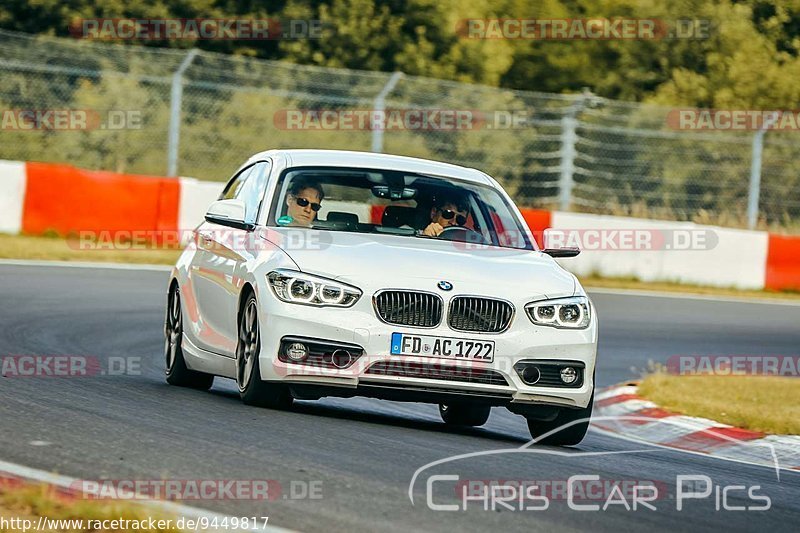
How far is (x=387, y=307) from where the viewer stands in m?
8.45

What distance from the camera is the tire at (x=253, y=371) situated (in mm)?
8656

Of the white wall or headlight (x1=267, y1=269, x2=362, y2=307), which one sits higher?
headlight (x1=267, y1=269, x2=362, y2=307)

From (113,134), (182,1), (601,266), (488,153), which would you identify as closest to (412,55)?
(182,1)

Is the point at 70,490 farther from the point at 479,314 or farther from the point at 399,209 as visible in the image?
the point at 399,209

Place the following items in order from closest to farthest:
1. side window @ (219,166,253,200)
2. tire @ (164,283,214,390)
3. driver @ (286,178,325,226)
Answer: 1. driver @ (286,178,325,226)
2. tire @ (164,283,214,390)
3. side window @ (219,166,253,200)

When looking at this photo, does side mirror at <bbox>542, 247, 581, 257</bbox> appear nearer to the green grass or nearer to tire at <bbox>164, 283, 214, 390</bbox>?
the green grass

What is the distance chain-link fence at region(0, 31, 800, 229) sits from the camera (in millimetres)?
25562

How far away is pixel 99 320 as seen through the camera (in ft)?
46.8

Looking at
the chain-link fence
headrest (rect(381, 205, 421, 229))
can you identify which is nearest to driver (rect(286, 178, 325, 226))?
headrest (rect(381, 205, 421, 229))

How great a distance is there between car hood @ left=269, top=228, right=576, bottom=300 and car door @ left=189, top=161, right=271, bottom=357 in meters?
0.37

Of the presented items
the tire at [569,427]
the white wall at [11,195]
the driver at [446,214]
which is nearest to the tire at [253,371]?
the driver at [446,214]

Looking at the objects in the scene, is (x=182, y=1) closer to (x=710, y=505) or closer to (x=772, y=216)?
(x=772, y=216)

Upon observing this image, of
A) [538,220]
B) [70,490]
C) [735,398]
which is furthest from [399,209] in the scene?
[538,220]

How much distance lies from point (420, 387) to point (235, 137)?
62.1 ft
